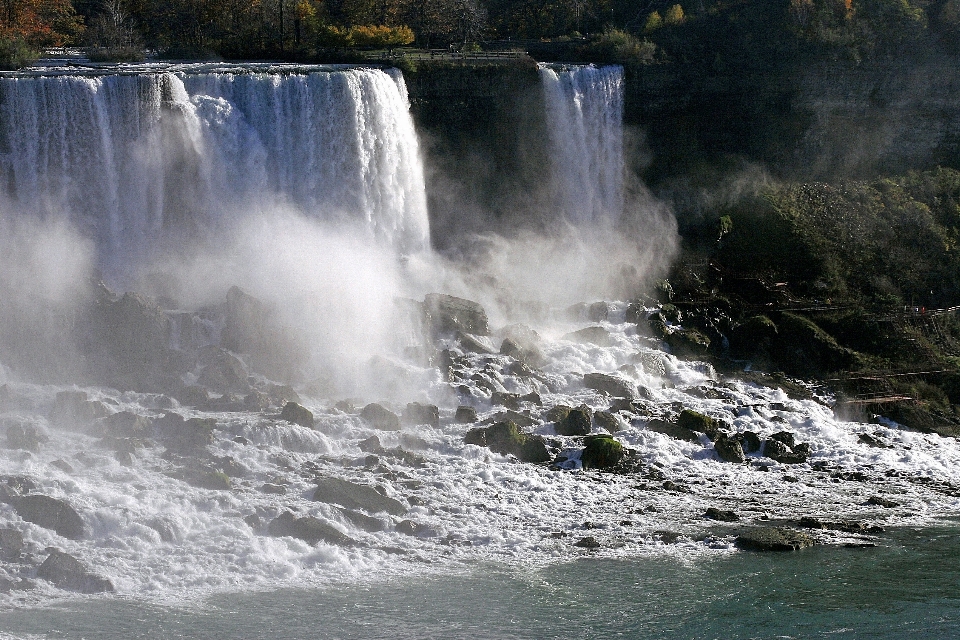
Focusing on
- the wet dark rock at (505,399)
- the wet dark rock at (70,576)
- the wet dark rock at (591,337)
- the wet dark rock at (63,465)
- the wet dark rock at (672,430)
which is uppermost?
the wet dark rock at (591,337)

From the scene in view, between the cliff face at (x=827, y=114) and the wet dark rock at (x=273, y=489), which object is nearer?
the wet dark rock at (x=273, y=489)

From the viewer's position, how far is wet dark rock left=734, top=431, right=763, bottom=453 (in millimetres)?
32250

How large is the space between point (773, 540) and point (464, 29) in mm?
31102

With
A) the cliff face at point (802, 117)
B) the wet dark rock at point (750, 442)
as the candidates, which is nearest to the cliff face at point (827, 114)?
the cliff face at point (802, 117)

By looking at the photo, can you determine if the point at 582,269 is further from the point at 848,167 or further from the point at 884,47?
the point at 884,47

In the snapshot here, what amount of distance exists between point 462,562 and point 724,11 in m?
32.8

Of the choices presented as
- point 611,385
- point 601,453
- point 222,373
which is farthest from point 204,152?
point 601,453

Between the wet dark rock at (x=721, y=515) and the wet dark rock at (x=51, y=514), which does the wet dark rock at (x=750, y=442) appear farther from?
the wet dark rock at (x=51, y=514)

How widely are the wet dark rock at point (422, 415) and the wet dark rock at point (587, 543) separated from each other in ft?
22.9

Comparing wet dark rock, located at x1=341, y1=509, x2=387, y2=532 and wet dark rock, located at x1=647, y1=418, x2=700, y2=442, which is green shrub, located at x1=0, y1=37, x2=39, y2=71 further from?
wet dark rock, located at x1=647, y1=418, x2=700, y2=442

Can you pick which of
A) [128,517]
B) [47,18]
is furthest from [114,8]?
[128,517]

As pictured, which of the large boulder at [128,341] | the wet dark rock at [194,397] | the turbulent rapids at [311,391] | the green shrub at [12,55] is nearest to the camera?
the turbulent rapids at [311,391]

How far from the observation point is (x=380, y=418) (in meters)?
31.9

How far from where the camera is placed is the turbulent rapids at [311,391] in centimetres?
2609
